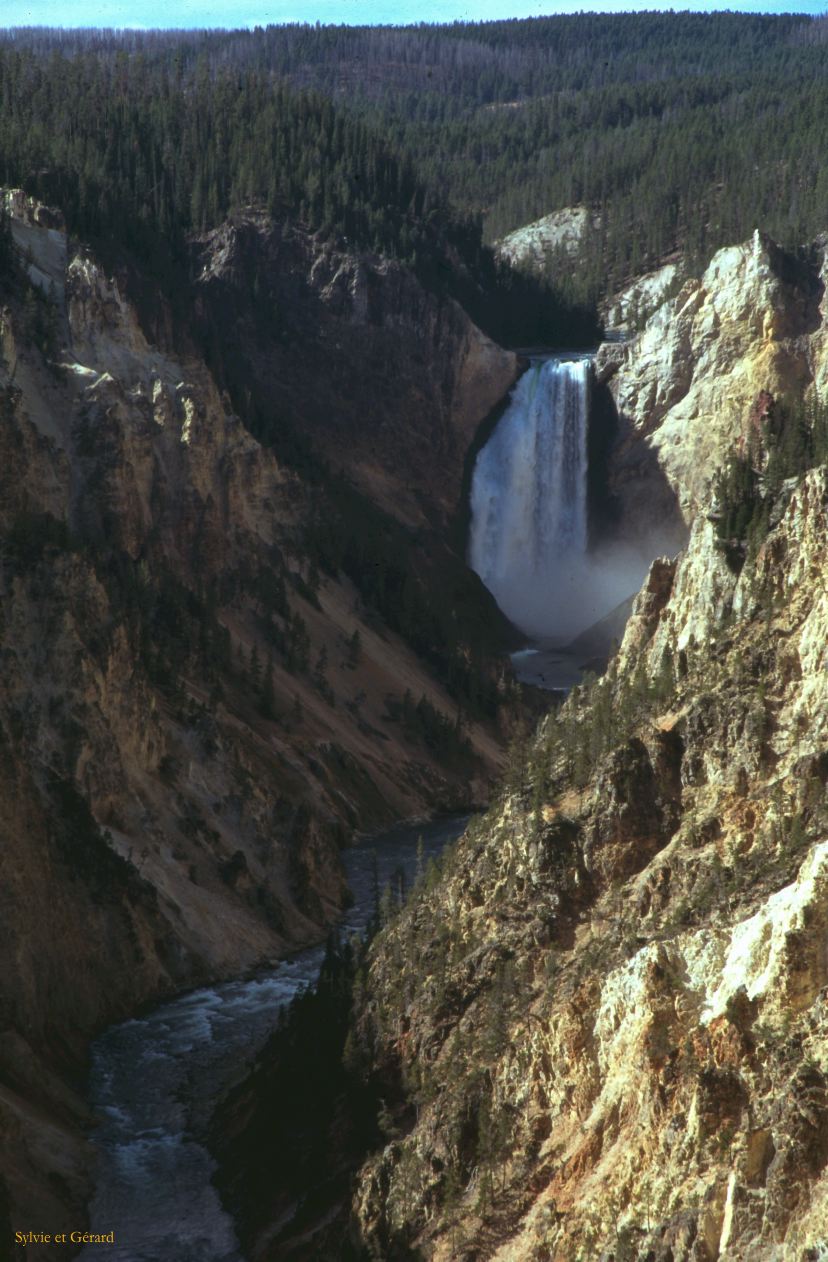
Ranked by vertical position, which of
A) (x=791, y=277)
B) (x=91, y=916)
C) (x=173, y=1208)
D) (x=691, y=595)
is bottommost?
(x=173, y=1208)

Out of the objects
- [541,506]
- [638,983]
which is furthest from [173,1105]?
[541,506]

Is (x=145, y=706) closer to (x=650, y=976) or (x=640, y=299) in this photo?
(x=650, y=976)

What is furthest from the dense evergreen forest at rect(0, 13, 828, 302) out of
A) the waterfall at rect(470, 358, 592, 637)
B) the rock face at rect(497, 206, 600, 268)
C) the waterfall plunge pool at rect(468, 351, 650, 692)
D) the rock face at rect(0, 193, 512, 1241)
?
the waterfall at rect(470, 358, 592, 637)

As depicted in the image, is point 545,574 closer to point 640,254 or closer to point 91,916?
point 640,254

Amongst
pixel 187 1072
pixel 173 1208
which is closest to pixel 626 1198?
pixel 173 1208

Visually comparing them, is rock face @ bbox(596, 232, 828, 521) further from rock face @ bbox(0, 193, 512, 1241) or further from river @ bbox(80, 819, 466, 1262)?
river @ bbox(80, 819, 466, 1262)

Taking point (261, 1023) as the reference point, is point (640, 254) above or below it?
above
